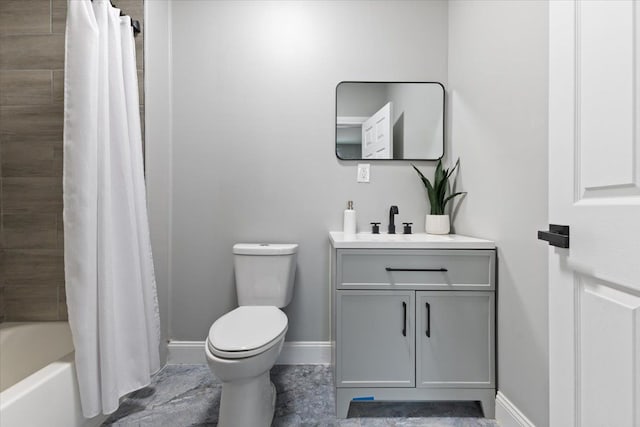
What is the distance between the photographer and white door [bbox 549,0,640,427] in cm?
61

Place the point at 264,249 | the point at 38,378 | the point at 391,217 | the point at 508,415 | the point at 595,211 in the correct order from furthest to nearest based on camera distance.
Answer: the point at 391,217 < the point at 264,249 < the point at 508,415 < the point at 38,378 < the point at 595,211

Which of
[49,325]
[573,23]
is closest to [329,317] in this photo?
[49,325]

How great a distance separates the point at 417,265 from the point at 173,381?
147 centimetres

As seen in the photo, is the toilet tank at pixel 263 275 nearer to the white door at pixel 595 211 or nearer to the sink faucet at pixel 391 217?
the sink faucet at pixel 391 217

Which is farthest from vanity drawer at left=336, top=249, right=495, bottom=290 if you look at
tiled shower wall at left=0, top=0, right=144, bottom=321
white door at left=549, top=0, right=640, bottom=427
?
tiled shower wall at left=0, top=0, right=144, bottom=321

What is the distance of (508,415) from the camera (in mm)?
1332

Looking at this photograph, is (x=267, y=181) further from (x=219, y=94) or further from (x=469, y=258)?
(x=469, y=258)

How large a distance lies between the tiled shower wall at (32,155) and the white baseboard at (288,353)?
2.07ft

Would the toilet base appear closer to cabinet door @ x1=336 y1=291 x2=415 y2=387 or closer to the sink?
cabinet door @ x1=336 y1=291 x2=415 y2=387

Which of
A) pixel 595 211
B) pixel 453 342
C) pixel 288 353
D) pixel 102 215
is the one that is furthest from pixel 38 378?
pixel 595 211

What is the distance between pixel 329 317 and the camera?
6.38ft

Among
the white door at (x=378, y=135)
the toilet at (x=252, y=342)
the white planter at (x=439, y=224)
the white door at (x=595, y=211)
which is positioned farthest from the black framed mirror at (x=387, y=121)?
the white door at (x=595, y=211)

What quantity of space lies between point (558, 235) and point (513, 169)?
60 centimetres

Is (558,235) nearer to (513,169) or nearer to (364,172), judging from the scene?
(513,169)
